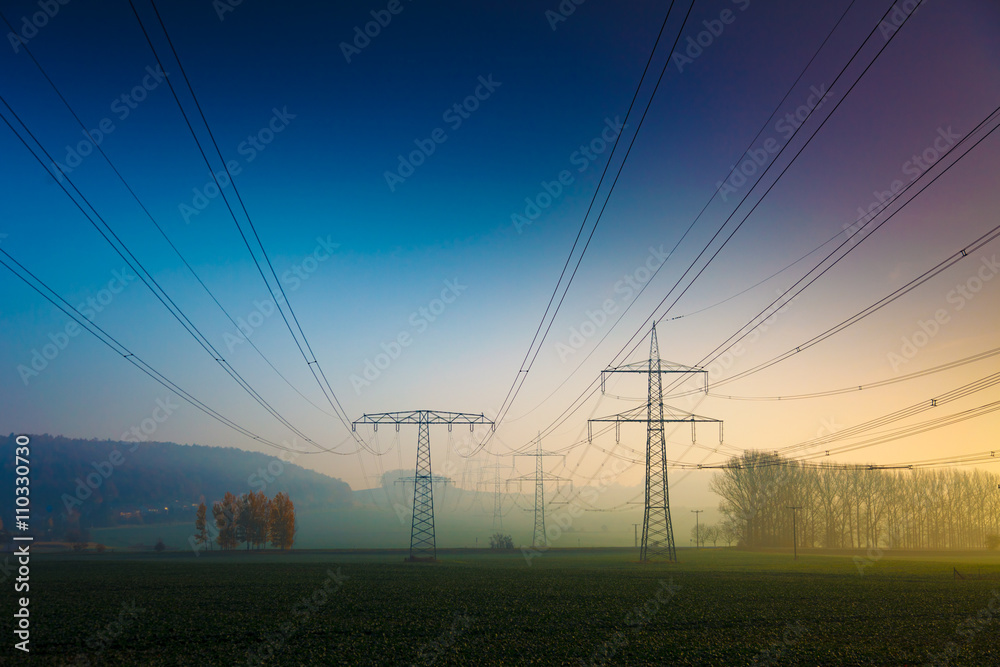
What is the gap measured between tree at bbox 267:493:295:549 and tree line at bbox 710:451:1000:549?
298ft

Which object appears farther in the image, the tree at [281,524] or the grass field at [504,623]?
the tree at [281,524]

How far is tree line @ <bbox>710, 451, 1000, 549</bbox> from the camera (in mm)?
115625

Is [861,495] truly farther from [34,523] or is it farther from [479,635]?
[34,523]

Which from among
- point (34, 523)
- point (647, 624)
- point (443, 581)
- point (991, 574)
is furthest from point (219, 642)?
point (34, 523)

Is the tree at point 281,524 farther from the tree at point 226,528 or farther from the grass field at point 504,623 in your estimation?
the grass field at point 504,623

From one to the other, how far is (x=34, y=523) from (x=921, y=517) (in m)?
238

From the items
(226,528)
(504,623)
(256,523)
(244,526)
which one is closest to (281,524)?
(256,523)

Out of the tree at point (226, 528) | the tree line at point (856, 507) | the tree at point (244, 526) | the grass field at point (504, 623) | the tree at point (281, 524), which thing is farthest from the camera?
the tree at point (281, 524)

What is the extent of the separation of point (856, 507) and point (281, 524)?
128111 mm

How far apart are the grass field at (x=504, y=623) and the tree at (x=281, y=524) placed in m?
97.2

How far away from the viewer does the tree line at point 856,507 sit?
379ft

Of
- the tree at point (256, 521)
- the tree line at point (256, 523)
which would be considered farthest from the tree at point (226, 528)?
the tree at point (256, 521)

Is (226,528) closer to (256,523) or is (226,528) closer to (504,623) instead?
(256,523)

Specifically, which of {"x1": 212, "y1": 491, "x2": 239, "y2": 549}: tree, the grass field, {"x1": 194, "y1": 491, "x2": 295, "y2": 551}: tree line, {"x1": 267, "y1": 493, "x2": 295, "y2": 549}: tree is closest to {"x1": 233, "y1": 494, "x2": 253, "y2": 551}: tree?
{"x1": 194, "y1": 491, "x2": 295, "y2": 551}: tree line
